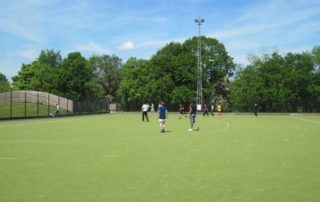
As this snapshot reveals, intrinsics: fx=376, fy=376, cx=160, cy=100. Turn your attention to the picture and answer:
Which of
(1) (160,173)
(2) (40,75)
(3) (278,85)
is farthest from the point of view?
(2) (40,75)

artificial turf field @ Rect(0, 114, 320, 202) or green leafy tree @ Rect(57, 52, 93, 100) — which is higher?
green leafy tree @ Rect(57, 52, 93, 100)

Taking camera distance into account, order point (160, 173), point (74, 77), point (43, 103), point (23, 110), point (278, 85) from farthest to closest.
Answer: point (74, 77), point (278, 85), point (43, 103), point (23, 110), point (160, 173)

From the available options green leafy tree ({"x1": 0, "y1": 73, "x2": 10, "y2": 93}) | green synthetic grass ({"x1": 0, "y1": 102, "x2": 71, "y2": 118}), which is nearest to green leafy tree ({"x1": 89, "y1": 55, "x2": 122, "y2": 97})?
green leafy tree ({"x1": 0, "y1": 73, "x2": 10, "y2": 93})

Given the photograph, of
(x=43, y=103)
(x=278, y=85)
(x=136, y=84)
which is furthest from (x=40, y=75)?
(x=278, y=85)

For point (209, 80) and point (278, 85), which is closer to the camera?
point (278, 85)

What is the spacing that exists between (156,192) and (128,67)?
7959 centimetres

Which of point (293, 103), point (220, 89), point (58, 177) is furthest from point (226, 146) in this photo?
point (220, 89)

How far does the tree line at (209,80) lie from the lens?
2635 inches

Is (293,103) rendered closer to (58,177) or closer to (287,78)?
(287,78)

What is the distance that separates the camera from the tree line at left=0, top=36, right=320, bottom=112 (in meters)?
66.9

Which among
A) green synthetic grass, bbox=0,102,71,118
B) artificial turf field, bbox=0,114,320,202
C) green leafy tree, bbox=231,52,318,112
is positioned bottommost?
artificial turf field, bbox=0,114,320,202

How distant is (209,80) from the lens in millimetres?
73562

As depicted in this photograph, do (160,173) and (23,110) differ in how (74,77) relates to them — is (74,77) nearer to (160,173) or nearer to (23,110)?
(23,110)

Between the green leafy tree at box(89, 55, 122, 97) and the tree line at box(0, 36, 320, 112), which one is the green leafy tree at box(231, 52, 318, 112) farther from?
the green leafy tree at box(89, 55, 122, 97)
